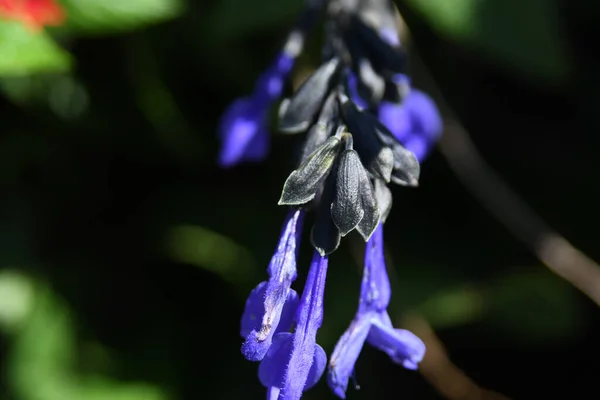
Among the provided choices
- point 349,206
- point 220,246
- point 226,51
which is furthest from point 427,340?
point 349,206

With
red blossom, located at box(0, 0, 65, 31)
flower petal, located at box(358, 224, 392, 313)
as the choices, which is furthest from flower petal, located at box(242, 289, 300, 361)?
red blossom, located at box(0, 0, 65, 31)

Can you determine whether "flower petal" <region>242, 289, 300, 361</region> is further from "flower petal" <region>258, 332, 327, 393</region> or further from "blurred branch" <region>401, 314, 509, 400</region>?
"blurred branch" <region>401, 314, 509, 400</region>

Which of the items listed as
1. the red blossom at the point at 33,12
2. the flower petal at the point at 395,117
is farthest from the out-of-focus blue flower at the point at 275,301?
the red blossom at the point at 33,12

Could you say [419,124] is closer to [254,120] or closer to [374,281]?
[254,120]

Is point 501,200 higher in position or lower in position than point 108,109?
lower

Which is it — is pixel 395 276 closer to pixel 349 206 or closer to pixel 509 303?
pixel 509 303

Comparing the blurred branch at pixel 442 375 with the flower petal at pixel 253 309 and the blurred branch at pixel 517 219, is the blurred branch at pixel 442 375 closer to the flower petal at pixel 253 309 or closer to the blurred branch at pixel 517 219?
the blurred branch at pixel 517 219
